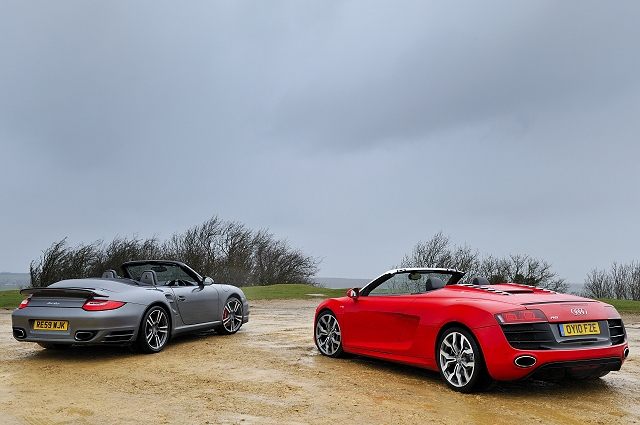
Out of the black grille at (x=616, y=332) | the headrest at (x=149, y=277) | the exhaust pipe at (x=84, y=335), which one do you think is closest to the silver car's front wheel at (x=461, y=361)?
the black grille at (x=616, y=332)

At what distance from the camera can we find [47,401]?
6180 mm

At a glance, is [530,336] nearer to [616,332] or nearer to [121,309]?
[616,332]

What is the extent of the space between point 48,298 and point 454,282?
19.1ft

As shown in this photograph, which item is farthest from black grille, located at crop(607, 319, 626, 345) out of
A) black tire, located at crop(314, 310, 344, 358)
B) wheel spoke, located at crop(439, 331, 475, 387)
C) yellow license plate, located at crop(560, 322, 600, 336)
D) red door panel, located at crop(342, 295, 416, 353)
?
black tire, located at crop(314, 310, 344, 358)

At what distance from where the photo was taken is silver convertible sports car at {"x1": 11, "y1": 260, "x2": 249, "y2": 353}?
859 centimetres

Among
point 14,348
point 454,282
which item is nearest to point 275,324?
point 14,348

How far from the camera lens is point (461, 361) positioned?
6531 millimetres

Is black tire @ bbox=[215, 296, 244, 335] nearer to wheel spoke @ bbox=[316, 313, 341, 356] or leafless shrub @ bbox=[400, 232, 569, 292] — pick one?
wheel spoke @ bbox=[316, 313, 341, 356]

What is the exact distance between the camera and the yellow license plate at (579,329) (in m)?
6.26

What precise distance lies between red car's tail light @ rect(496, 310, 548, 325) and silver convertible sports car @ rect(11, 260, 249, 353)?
539cm

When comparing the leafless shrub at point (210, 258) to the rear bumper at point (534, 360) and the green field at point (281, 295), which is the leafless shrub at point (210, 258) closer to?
the green field at point (281, 295)

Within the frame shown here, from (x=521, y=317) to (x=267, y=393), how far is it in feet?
8.97

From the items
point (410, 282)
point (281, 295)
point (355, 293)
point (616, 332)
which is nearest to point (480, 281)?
point (410, 282)

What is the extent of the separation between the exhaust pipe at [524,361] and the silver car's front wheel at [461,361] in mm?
368
